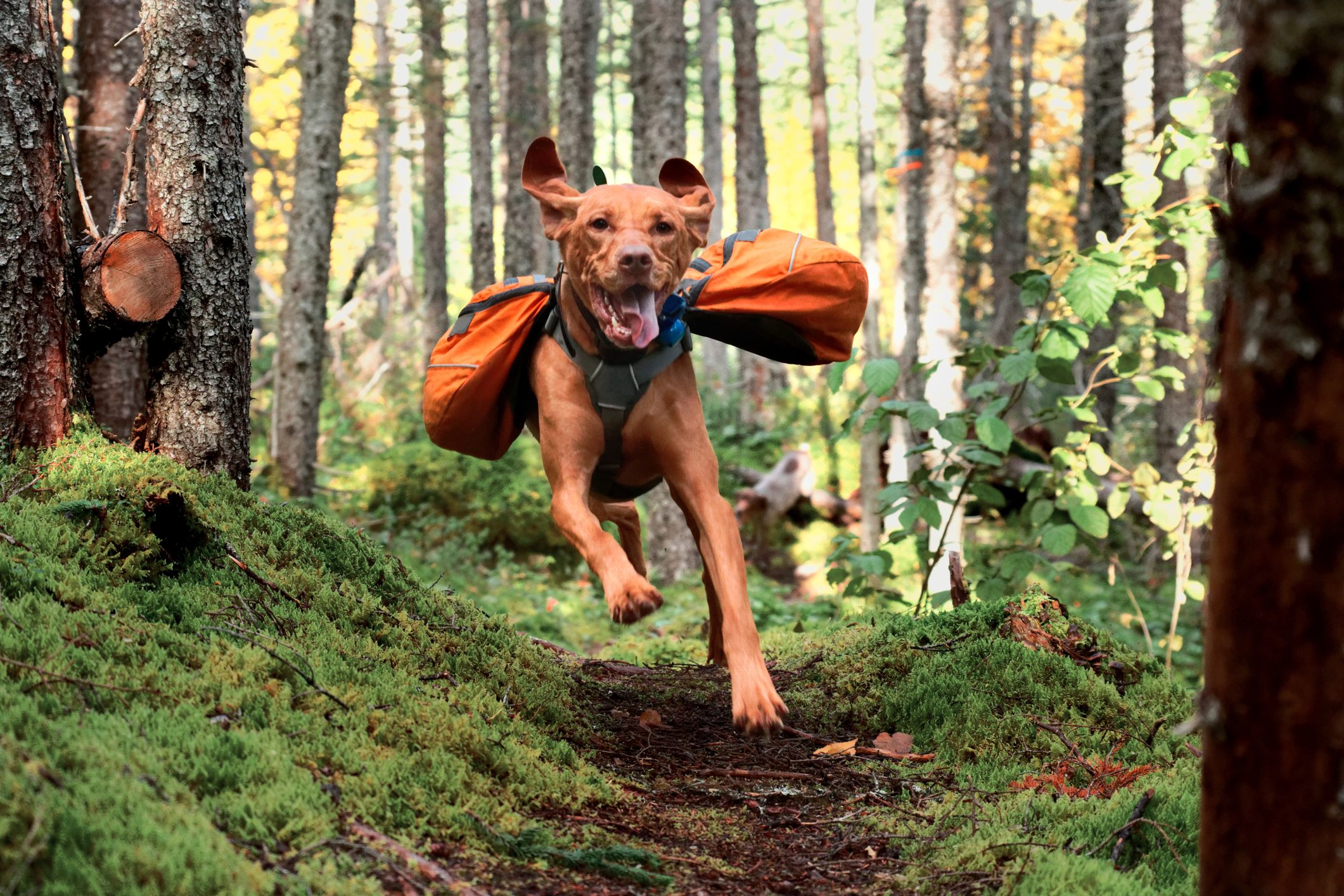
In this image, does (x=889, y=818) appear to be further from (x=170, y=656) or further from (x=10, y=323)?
(x=10, y=323)

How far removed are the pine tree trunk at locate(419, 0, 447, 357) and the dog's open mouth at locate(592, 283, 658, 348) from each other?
1294 centimetres

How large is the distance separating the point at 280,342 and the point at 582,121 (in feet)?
18.2

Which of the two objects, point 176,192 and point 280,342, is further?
point 280,342

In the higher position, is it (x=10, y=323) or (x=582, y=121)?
(x=582, y=121)

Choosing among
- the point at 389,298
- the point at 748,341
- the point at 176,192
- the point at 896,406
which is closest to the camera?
the point at 176,192

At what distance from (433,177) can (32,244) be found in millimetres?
18801

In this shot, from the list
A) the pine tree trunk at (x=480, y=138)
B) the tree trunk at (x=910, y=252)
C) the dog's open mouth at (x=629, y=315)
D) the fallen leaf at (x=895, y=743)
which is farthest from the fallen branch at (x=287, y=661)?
the pine tree trunk at (x=480, y=138)

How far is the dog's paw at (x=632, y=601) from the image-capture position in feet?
12.2

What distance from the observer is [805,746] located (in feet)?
14.5

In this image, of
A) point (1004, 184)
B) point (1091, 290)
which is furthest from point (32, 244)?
point (1004, 184)

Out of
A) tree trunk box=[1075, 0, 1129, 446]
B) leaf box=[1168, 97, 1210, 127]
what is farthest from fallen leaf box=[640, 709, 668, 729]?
tree trunk box=[1075, 0, 1129, 446]

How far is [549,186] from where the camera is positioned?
4.55 m

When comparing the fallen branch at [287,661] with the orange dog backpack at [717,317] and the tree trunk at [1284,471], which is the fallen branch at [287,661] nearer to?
the orange dog backpack at [717,317]

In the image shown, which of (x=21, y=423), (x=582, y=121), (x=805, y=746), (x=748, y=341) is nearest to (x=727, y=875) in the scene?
(x=805, y=746)
